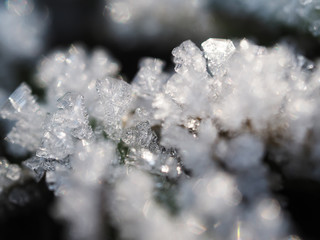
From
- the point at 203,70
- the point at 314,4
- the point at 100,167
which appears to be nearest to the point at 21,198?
the point at 100,167

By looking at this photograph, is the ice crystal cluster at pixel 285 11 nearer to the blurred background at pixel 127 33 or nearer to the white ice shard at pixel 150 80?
Result: the blurred background at pixel 127 33

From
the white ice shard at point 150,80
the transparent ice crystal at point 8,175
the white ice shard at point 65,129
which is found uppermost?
the white ice shard at point 150,80

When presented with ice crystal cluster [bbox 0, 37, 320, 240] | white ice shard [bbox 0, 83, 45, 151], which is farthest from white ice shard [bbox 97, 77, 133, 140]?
white ice shard [bbox 0, 83, 45, 151]

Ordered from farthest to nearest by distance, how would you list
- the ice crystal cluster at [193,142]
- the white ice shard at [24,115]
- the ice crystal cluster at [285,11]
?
the ice crystal cluster at [285,11], the white ice shard at [24,115], the ice crystal cluster at [193,142]

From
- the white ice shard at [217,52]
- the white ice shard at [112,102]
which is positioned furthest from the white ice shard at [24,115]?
the white ice shard at [217,52]

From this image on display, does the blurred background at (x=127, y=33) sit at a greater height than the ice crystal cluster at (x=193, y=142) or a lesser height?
greater

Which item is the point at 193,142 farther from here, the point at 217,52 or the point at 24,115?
the point at 24,115

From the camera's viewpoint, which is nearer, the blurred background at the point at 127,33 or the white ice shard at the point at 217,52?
the white ice shard at the point at 217,52
